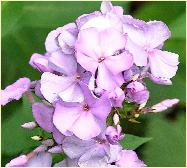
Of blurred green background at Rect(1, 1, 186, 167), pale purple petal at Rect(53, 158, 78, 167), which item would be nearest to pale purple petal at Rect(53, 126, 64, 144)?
pale purple petal at Rect(53, 158, 78, 167)

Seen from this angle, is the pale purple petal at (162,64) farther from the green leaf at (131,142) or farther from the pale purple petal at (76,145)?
the green leaf at (131,142)

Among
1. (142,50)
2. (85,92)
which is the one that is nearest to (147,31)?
(142,50)

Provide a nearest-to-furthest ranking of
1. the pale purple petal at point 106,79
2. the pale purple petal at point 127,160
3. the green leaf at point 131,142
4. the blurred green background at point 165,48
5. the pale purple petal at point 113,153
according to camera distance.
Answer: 1. the pale purple petal at point 106,79
2. the pale purple petal at point 113,153
3. the pale purple petal at point 127,160
4. the green leaf at point 131,142
5. the blurred green background at point 165,48

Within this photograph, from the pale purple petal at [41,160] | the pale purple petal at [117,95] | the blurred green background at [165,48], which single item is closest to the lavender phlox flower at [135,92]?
the pale purple petal at [117,95]

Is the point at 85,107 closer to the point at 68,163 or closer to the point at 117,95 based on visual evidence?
the point at 117,95

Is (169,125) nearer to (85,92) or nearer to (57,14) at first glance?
(57,14)
